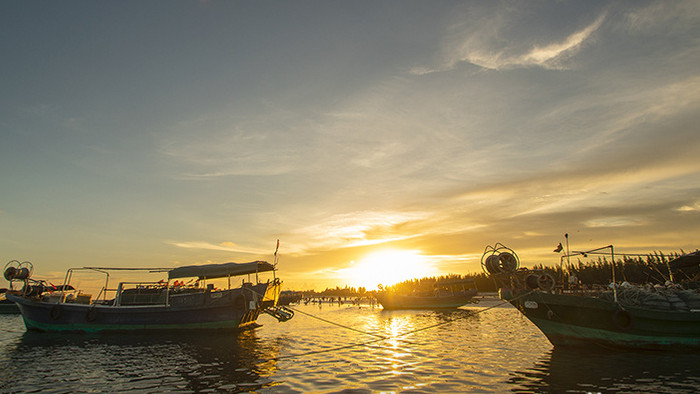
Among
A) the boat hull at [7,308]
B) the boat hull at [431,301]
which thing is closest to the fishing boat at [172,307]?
the boat hull at [431,301]

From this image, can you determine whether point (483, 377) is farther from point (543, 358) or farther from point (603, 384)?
point (543, 358)

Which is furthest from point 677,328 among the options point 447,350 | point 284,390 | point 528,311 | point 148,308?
point 148,308

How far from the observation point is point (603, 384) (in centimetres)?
1074

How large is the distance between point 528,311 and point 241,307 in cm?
1814

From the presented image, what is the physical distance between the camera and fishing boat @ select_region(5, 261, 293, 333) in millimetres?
25172

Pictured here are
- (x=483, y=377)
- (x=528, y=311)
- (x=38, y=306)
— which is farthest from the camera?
(x=38, y=306)

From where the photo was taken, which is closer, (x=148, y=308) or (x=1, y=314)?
(x=148, y=308)

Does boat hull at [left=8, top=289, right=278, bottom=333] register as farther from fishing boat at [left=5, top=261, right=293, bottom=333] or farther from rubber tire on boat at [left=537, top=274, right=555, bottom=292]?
rubber tire on boat at [left=537, top=274, right=555, bottom=292]

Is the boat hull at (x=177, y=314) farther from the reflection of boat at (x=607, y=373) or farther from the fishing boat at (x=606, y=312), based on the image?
the reflection of boat at (x=607, y=373)

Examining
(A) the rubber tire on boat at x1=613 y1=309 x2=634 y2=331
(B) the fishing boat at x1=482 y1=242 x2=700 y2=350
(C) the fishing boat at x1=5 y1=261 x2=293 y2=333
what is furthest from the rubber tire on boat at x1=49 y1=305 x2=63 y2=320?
(A) the rubber tire on boat at x1=613 y1=309 x2=634 y2=331

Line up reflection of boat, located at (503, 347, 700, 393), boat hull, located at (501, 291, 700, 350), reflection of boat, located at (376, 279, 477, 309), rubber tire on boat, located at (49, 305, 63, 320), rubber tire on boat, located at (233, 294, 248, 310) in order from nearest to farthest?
1. reflection of boat, located at (503, 347, 700, 393)
2. boat hull, located at (501, 291, 700, 350)
3. rubber tire on boat, located at (233, 294, 248, 310)
4. rubber tire on boat, located at (49, 305, 63, 320)
5. reflection of boat, located at (376, 279, 477, 309)

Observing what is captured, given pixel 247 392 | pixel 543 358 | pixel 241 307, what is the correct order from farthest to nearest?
pixel 241 307 < pixel 543 358 < pixel 247 392

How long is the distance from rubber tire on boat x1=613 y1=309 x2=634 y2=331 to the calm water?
3.73ft

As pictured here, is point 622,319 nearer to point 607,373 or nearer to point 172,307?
point 607,373
